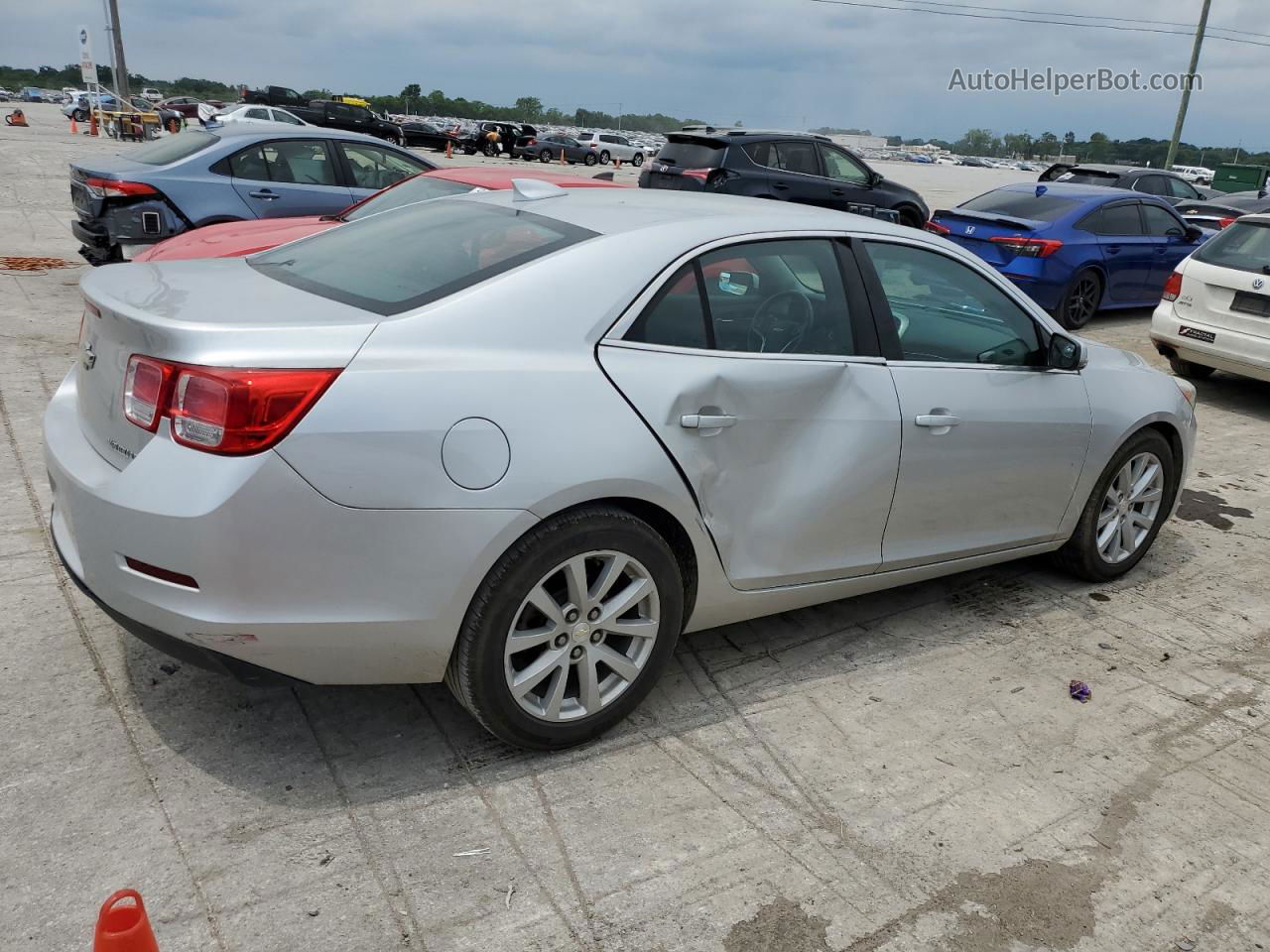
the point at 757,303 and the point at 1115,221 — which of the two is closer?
the point at 757,303

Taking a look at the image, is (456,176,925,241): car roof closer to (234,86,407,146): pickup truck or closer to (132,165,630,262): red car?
(132,165,630,262): red car

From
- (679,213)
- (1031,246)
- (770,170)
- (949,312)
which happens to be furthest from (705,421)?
(770,170)

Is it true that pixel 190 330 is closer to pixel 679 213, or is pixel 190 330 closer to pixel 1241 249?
pixel 679 213

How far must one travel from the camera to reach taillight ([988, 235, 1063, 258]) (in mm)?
10445

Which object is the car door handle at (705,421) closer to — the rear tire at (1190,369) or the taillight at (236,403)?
the taillight at (236,403)

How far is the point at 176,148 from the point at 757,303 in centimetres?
781

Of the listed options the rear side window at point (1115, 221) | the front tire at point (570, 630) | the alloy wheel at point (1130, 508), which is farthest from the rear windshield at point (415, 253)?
the rear side window at point (1115, 221)

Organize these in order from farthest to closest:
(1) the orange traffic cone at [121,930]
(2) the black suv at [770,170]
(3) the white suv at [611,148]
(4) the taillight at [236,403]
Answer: (3) the white suv at [611,148] < (2) the black suv at [770,170] < (4) the taillight at [236,403] < (1) the orange traffic cone at [121,930]

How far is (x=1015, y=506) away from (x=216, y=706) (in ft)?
9.79

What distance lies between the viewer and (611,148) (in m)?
48.6

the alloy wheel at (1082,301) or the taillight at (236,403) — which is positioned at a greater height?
the taillight at (236,403)

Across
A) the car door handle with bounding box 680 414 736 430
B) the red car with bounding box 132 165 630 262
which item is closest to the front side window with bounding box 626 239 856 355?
the car door handle with bounding box 680 414 736 430

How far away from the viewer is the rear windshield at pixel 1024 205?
1086 cm

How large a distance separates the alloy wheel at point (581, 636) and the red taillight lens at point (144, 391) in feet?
3.50
